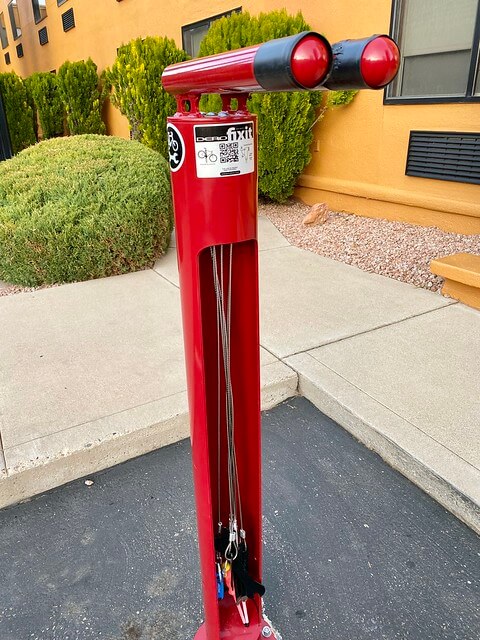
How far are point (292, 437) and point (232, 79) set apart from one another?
2.03 meters

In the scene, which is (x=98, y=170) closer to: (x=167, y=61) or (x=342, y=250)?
(x=342, y=250)

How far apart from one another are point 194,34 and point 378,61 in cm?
934

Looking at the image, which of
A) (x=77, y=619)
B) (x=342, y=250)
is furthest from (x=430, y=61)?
(x=77, y=619)

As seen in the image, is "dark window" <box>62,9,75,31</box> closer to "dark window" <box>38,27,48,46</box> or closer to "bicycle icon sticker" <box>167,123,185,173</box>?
"dark window" <box>38,27,48,46</box>

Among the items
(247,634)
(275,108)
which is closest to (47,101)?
(275,108)

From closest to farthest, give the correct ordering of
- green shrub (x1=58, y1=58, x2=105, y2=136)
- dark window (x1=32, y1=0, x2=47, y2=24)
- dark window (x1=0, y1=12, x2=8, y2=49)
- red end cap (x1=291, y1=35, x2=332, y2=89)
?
red end cap (x1=291, y1=35, x2=332, y2=89)
green shrub (x1=58, y1=58, x2=105, y2=136)
dark window (x1=32, y1=0, x2=47, y2=24)
dark window (x1=0, y1=12, x2=8, y2=49)

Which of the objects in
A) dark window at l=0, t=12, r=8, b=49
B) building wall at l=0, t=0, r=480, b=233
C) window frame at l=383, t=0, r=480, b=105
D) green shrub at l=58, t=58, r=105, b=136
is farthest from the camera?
dark window at l=0, t=12, r=8, b=49

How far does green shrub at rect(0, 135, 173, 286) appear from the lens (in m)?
4.55

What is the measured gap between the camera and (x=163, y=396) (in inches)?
110

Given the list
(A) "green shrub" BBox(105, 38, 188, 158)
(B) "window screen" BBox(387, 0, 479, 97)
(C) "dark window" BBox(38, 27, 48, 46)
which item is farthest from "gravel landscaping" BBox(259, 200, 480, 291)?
(C) "dark window" BBox(38, 27, 48, 46)

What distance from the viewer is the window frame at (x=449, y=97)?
4883mm

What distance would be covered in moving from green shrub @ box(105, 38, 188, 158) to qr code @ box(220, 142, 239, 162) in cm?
746

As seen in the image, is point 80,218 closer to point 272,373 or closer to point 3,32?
point 272,373

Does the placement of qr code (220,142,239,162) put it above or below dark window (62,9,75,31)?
below
